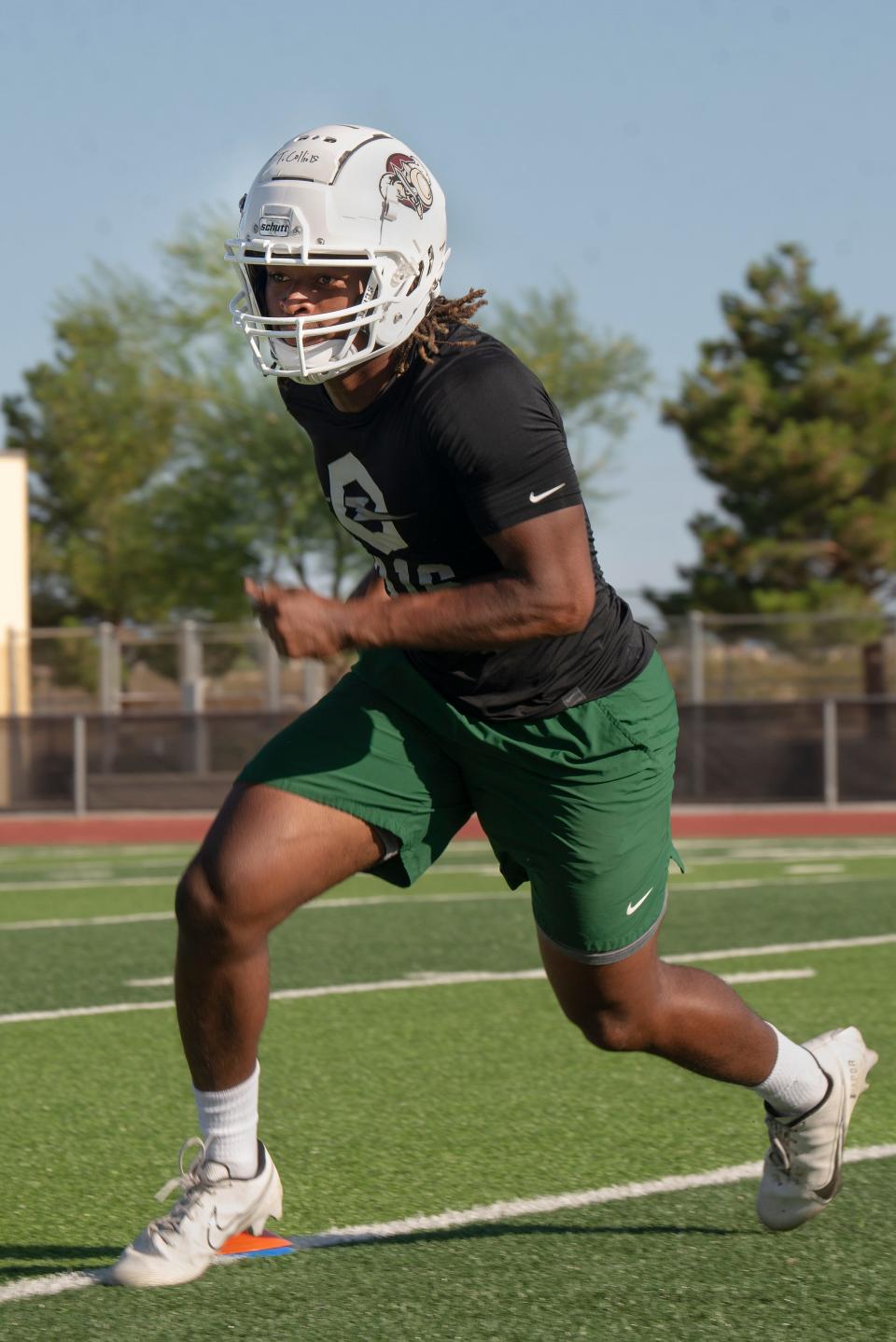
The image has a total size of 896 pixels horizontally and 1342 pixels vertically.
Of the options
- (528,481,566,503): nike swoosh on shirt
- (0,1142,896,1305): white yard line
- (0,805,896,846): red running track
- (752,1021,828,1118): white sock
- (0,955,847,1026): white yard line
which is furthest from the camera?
(0,805,896,846): red running track

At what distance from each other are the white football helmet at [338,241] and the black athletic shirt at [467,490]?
12 cm

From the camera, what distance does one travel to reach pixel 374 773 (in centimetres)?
355

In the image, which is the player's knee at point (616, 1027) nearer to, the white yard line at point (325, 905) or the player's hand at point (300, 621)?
the player's hand at point (300, 621)

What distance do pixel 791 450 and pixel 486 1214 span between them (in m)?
37.1

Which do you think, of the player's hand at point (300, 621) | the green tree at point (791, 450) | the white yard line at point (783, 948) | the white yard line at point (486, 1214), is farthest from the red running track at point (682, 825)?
the green tree at point (791, 450)

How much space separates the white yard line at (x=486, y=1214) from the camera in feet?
11.0

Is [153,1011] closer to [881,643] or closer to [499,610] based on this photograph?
[499,610]

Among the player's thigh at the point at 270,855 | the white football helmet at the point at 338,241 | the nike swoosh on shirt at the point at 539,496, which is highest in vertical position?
the white football helmet at the point at 338,241

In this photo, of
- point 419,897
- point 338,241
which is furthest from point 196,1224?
point 419,897

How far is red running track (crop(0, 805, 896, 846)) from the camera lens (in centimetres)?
1794

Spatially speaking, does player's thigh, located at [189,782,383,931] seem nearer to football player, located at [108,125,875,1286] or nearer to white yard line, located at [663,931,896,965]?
football player, located at [108,125,875,1286]

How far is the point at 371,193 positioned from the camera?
11.3ft

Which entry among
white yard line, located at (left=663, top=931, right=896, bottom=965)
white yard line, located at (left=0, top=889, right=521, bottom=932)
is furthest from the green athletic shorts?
white yard line, located at (left=0, top=889, right=521, bottom=932)

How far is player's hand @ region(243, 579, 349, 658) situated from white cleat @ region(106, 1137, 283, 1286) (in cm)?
96
